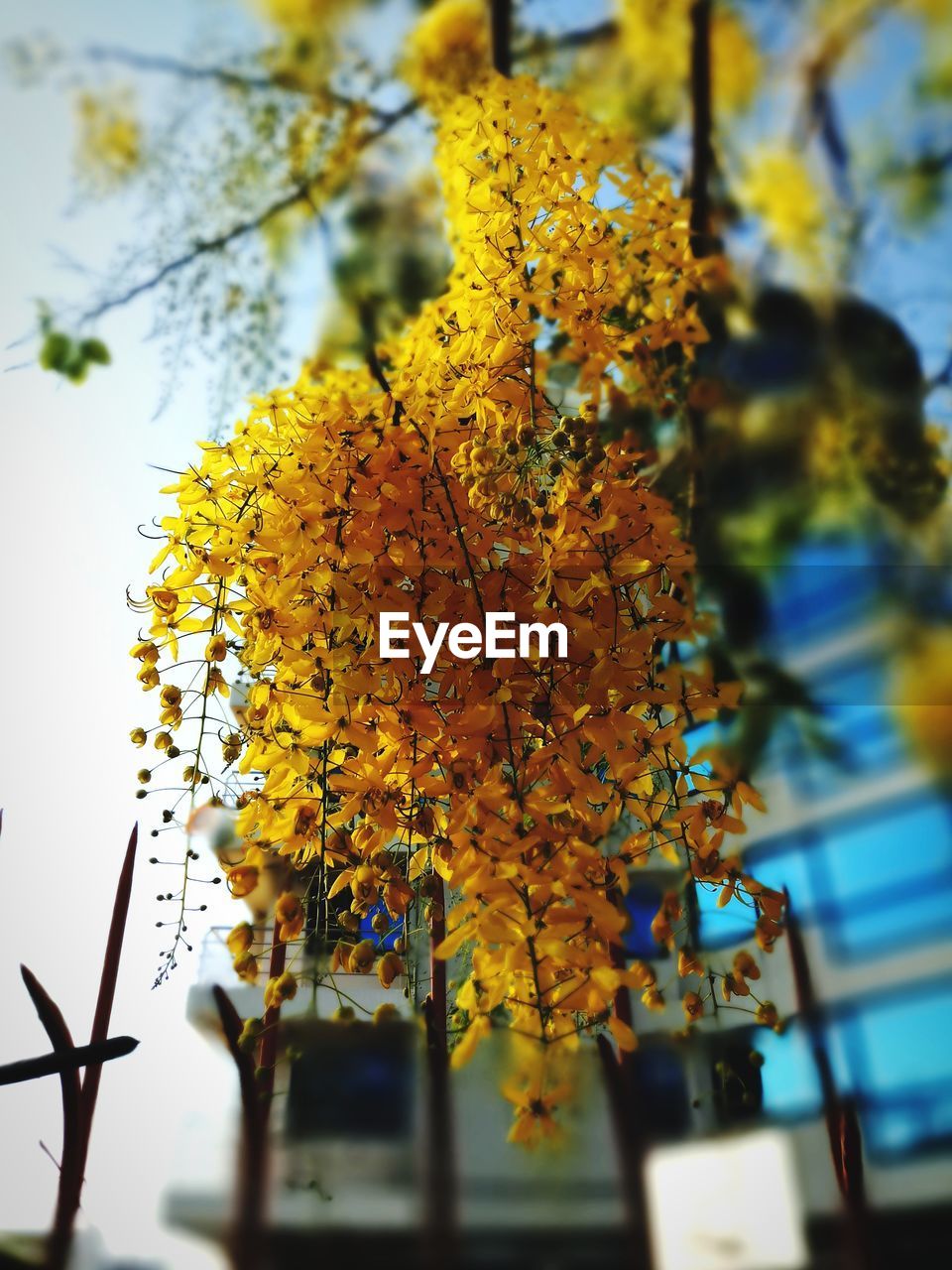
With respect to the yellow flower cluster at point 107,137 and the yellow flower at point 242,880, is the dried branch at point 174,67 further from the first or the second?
the yellow flower at point 242,880

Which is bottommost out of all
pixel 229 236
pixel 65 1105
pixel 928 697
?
pixel 65 1105

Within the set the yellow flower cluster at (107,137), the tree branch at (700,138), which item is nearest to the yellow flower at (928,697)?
the tree branch at (700,138)

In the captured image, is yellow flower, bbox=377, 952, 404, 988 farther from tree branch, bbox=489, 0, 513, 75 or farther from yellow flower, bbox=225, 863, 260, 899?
tree branch, bbox=489, 0, 513, 75

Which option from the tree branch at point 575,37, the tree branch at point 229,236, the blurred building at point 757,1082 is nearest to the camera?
the blurred building at point 757,1082

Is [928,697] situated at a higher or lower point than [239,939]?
higher

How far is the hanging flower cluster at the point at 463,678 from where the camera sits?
562 mm

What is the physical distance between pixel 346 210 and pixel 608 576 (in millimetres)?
835

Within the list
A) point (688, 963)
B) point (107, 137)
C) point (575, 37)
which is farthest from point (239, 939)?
point (575, 37)

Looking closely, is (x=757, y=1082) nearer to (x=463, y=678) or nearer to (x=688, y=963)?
(x=688, y=963)

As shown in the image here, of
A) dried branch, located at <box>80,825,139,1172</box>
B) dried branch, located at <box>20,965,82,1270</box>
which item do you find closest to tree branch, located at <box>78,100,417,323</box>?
dried branch, located at <box>80,825,139,1172</box>

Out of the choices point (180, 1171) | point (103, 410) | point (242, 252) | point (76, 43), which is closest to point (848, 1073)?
point (180, 1171)

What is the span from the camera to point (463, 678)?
0.64 m

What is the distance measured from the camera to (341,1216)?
1.56ft

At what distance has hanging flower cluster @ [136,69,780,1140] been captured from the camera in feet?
1.84
